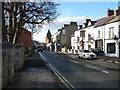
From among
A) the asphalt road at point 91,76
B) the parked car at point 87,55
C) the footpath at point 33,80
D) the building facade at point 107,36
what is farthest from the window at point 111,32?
the footpath at point 33,80

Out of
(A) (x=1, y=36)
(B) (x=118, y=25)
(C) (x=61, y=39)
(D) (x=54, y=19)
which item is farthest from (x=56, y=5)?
(C) (x=61, y=39)

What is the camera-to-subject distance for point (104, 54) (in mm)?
36594

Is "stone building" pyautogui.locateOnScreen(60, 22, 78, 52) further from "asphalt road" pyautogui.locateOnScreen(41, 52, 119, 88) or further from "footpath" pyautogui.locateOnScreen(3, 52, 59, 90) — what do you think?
"footpath" pyautogui.locateOnScreen(3, 52, 59, 90)

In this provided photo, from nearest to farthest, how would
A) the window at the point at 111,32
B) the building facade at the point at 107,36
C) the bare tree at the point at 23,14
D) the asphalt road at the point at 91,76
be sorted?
the asphalt road at the point at 91,76 < the bare tree at the point at 23,14 < the building facade at the point at 107,36 < the window at the point at 111,32

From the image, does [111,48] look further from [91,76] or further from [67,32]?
[67,32]

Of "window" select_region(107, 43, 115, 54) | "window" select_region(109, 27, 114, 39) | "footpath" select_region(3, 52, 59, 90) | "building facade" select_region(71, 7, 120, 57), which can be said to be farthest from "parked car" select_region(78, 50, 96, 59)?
"footpath" select_region(3, 52, 59, 90)

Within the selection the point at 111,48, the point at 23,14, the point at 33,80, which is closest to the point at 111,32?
the point at 111,48

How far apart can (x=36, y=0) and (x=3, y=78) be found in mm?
14723

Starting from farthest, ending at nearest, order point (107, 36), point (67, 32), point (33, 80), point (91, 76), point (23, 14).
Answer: point (67, 32), point (107, 36), point (23, 14), point (91, 76), point (33, 80)

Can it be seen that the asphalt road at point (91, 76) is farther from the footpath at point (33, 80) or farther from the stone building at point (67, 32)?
the stone building at point (67, 32)

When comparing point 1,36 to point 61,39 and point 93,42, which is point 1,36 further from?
point 61,39

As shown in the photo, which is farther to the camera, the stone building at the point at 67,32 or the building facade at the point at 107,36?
the stone building at the point at 67,32

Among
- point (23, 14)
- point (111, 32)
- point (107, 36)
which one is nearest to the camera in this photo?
point (23, 14)

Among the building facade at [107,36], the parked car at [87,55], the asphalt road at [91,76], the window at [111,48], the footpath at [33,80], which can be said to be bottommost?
the asphalt road at [91,76]
